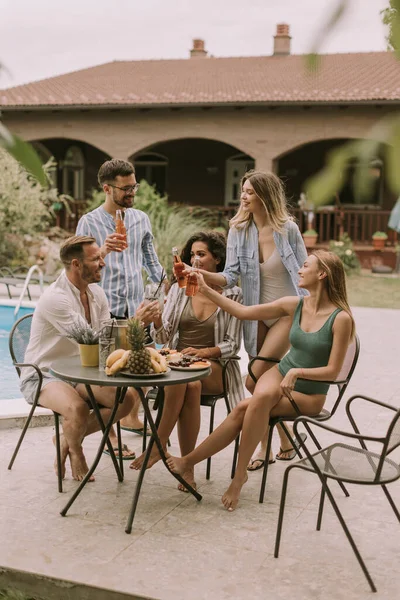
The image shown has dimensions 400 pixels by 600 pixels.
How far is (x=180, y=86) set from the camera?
21.0m

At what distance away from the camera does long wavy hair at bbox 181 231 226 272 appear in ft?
14.9

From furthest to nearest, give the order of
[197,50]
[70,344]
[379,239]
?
[197,50] → [379,239] → [70,344]

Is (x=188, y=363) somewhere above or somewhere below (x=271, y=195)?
below

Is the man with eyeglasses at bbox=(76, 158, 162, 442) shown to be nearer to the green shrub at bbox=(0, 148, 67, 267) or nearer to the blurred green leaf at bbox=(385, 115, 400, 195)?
the blurred green leaf at bbox=(385, 115, 400, 195)

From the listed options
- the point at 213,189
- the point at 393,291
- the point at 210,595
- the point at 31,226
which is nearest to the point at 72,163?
the point at 213,189

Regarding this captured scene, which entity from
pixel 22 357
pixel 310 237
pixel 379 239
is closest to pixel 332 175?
pixel 22 357

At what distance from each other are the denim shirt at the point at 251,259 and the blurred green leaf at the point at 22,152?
375cm


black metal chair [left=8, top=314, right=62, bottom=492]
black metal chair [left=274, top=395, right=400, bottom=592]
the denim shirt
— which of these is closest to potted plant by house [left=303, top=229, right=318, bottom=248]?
black metal chair [left=8, top=314, right=62, bottom=492]

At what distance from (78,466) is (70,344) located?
0.65m

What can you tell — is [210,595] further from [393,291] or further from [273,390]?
[393,291]

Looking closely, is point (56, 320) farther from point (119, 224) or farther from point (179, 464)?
point (179, 464)

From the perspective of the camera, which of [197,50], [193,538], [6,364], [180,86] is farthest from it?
[197,50]

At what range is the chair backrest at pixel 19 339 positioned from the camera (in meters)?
4.55

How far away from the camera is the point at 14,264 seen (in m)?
15.5
